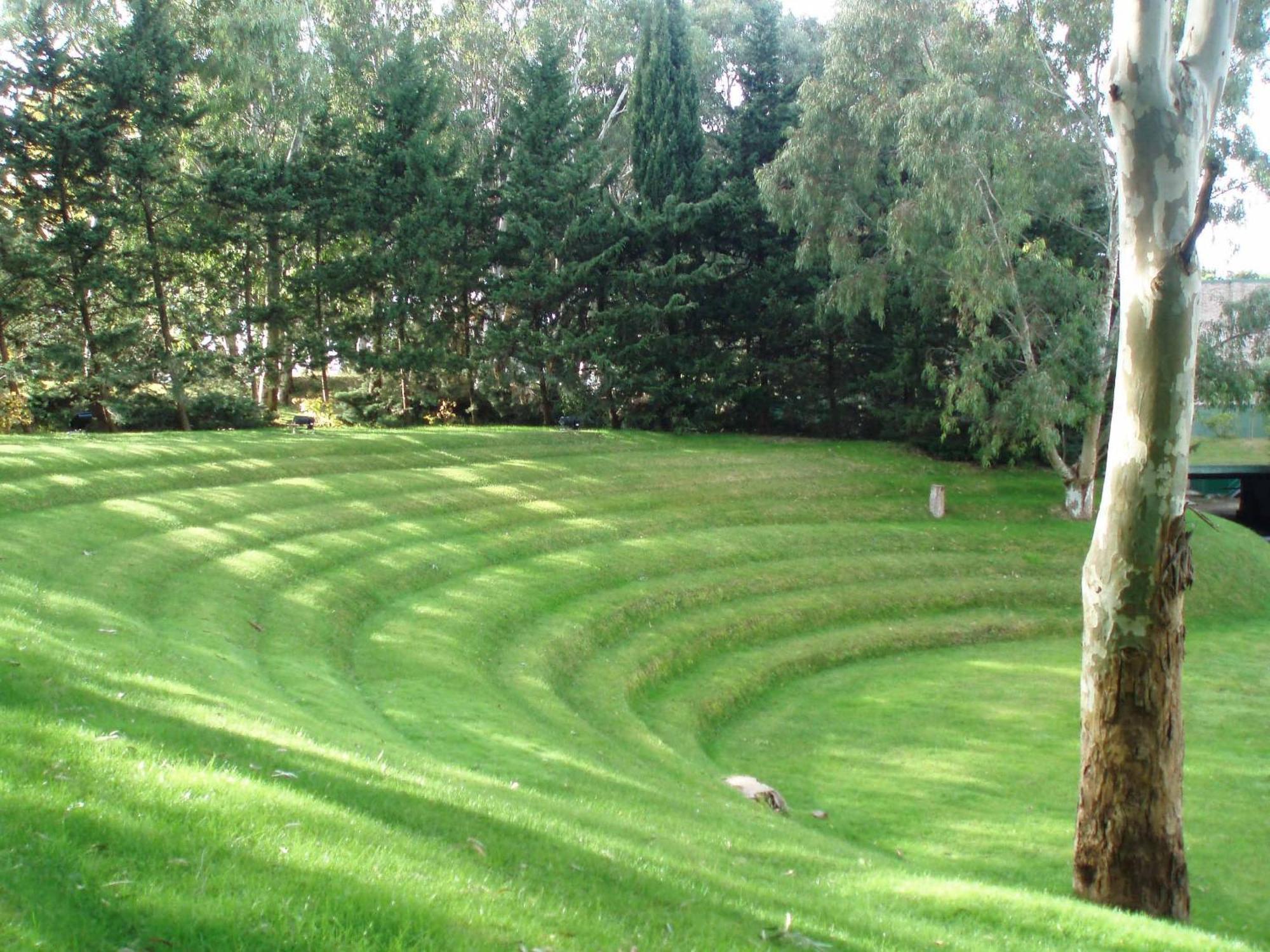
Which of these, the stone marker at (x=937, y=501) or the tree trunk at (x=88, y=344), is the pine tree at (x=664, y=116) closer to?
the stone marker at (x=937, y=501)

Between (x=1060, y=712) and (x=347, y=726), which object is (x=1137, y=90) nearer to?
(x=347, y=726)

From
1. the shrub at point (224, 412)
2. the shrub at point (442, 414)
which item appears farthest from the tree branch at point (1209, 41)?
the shrub at point (442, 414)

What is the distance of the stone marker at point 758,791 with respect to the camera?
1419cm

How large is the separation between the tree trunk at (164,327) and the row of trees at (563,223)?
125 mm

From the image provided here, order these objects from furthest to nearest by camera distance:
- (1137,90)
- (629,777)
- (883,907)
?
(629,777) → (1137,90) → (883,907)

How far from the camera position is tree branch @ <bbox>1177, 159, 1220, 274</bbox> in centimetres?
927

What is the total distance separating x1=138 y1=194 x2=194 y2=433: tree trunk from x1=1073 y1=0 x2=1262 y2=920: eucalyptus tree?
29029 millimetres

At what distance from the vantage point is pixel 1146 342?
10266 mm

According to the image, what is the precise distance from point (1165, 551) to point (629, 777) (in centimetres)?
648

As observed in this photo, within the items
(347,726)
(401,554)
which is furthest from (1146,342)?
(401,554)

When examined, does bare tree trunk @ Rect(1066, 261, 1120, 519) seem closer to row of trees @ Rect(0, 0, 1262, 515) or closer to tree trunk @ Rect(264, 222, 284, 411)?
row of trees @ Rect(0, 0, 1262, 515)

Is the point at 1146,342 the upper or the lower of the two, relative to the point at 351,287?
lower

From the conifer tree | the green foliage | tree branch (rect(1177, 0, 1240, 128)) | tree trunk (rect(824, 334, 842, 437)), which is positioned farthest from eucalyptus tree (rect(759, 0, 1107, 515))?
tree branch (rect(1177, 0, 1240, 128))

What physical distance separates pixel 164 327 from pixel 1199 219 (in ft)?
107
